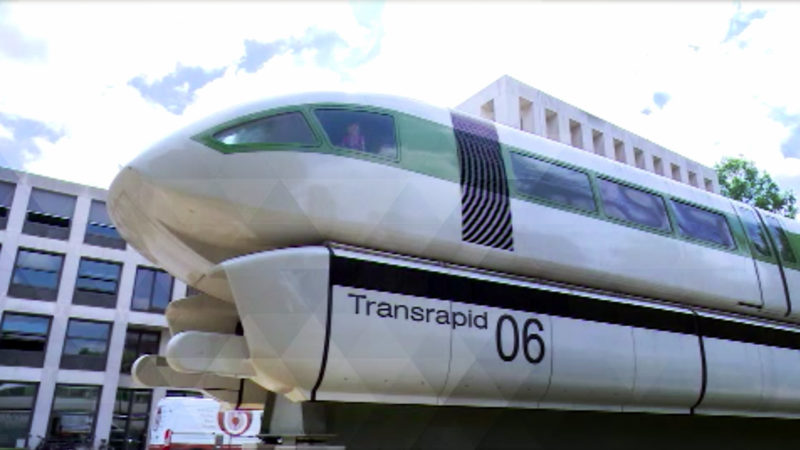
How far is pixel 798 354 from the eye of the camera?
686 cm

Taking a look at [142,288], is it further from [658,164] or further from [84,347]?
[658,164]

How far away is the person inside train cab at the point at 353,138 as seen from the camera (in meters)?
4.97

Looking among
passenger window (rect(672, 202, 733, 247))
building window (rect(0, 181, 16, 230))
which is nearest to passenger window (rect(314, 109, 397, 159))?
passenger window (rect(672, 202, 733, 247))

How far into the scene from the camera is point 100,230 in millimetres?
27094

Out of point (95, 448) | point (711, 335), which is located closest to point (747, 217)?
point (711, 335)

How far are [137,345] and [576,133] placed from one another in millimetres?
21143

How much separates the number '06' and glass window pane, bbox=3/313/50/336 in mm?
25595

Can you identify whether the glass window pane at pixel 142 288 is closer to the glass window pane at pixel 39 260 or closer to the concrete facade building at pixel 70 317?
the concrete facade building at pixel 70 317

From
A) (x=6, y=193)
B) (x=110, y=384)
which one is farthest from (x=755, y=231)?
(x=6, y=193)

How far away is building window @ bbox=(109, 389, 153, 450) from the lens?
2580 cm

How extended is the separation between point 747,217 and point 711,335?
233 centimetres

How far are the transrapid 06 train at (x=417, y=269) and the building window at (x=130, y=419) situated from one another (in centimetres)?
2363

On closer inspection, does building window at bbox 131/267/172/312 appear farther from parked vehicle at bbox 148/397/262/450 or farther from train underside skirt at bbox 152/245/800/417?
train underside skirt at bbox 152/245/800/417

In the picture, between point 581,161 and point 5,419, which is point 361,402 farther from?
point 5,419
